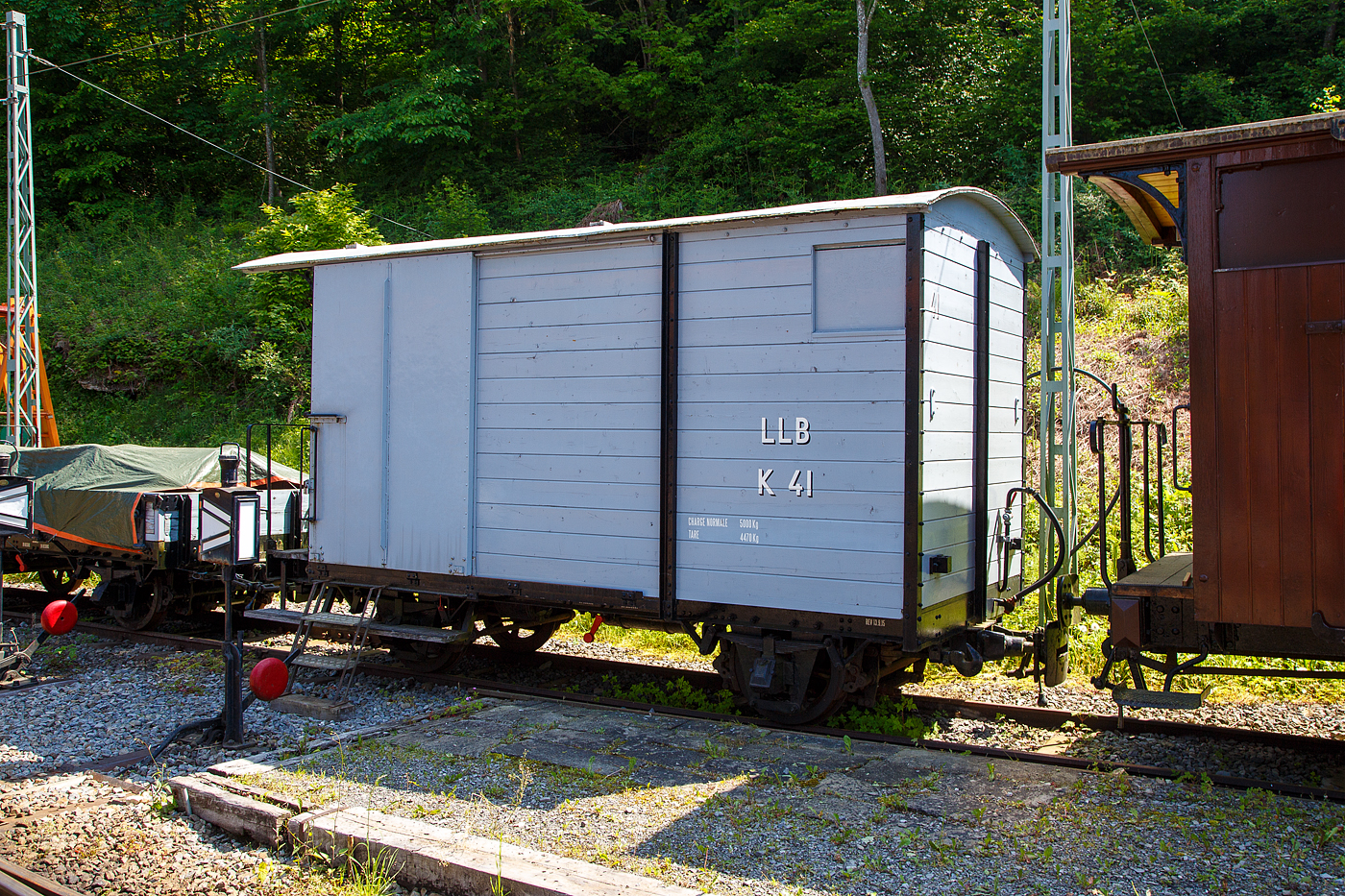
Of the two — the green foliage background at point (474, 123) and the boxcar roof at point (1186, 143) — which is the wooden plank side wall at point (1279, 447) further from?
the green foliage background at point (474, 123)

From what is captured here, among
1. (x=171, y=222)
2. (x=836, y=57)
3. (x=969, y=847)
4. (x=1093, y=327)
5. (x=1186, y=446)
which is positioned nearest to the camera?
(x=969, y=847)

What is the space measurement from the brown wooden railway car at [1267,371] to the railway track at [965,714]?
989 millimetres

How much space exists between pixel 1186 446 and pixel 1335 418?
7218mm

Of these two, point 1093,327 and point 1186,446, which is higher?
point 1093,327

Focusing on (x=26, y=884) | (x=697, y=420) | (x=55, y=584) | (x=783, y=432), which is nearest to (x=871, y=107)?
(x=697, y=420)

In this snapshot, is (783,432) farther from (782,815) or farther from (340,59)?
(340,59)

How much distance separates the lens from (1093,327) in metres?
13.4

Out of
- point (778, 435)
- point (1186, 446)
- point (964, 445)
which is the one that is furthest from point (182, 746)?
point (1186, 446)

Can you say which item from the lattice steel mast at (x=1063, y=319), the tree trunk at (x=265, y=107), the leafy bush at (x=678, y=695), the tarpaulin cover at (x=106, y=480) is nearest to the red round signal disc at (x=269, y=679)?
the leafy bush at (x=678, y=695)

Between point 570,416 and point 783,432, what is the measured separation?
1.71m

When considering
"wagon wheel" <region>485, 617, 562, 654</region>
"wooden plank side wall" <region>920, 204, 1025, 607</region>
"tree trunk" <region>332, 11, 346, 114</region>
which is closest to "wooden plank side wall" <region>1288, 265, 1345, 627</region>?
"wooden plank side wall" <region>920, 204, 1025, 607</region>

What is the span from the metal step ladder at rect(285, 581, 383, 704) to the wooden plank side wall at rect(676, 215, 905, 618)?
2.90m

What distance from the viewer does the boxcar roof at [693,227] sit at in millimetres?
5914

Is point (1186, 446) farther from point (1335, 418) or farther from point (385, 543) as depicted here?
point (385, 543)
